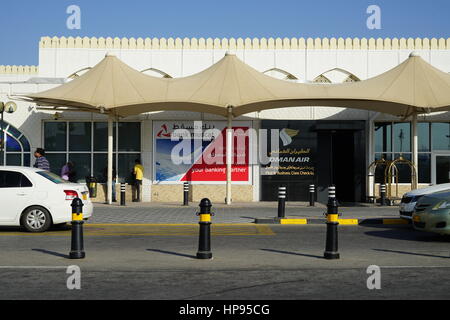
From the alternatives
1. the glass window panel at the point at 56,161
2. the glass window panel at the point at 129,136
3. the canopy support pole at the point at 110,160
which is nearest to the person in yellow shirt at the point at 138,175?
the glass window panel at the point at 129,136

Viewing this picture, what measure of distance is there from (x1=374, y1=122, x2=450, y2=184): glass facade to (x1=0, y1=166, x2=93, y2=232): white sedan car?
16.5 meters

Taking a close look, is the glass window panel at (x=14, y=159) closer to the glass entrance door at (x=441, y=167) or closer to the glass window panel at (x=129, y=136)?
the glass window panel at (x=129, y=136)

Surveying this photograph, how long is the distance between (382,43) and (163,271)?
81.2 ft

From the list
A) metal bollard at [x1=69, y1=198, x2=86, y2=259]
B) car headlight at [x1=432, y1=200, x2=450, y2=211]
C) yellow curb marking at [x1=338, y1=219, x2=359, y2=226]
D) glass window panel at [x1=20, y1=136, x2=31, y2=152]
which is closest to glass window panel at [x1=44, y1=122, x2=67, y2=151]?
glass window panel at [x1=20, y1=136, x2=31, y2=152]

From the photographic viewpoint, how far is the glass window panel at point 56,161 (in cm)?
2653

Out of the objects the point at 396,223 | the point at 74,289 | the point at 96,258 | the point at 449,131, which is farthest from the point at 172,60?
the point at 74,289

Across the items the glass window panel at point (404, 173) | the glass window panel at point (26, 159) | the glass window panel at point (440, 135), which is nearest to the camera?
the glass window panel at point (26, 159)

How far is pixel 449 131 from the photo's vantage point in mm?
27141

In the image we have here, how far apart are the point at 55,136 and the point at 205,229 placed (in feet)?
58.9

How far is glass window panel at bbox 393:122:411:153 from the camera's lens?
27281mm

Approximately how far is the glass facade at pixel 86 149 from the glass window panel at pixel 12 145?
114 centimetres

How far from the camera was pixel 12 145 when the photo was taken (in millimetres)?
26453

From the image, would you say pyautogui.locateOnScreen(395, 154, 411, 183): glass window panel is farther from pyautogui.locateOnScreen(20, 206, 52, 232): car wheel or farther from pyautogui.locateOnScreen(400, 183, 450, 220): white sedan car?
pyautogui.locateOnScreen(20, 206, 52, 232): car wheel
